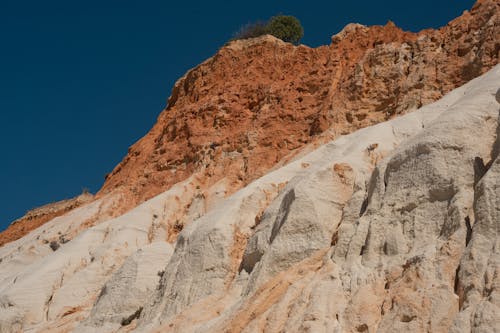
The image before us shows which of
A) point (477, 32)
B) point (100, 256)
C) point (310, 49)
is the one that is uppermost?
point (310, 49)

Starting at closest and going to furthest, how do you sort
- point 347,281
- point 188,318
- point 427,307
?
point 427,307 → point 347,281 → point 188,318

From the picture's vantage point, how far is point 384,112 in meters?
27.2

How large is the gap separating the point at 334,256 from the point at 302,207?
2581 mm

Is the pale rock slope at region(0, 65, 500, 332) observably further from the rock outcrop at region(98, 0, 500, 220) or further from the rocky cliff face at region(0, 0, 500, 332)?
the rock outcrop at region(98, 0, 500, 220)

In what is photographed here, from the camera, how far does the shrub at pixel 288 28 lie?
4691cm

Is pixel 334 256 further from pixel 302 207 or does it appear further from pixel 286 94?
pixel 286 94


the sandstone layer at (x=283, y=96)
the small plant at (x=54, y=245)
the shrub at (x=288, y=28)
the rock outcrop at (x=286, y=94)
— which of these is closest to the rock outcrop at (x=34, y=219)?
the sandstone layer at (x=283, y=96)

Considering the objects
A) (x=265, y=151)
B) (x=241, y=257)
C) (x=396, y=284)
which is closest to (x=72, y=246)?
(x=265, y=151)

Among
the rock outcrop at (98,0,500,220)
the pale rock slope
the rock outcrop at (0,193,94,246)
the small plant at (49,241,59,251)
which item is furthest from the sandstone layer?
the pale rock slope

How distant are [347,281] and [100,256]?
12.6 meters

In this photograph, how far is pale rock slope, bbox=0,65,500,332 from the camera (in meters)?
12.2

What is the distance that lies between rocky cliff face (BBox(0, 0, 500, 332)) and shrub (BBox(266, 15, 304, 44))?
404 inches

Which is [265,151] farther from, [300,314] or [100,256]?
[300,314]

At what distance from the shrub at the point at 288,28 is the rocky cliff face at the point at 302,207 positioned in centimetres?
1027
